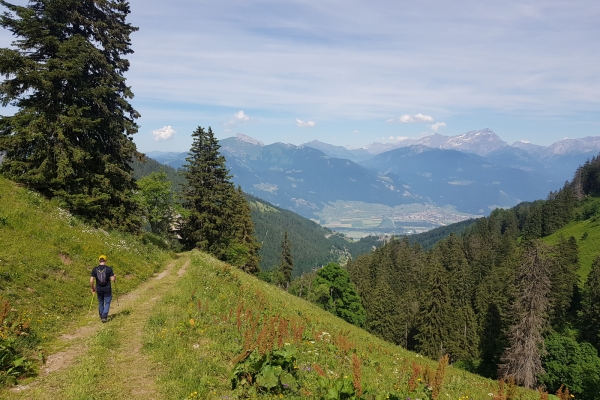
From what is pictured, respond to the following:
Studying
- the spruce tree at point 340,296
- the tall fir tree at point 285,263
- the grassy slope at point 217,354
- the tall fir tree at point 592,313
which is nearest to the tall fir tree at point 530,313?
the grassy slope at point 217,354

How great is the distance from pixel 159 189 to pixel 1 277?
81.8 feet

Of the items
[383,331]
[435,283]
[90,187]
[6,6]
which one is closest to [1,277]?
[90,187]

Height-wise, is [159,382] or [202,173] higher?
[202,173]

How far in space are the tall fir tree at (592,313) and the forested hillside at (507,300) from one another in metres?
0.18

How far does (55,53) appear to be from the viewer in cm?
2056

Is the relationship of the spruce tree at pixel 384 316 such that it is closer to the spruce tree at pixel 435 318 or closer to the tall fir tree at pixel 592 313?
the spruce tree at pixel 435 318

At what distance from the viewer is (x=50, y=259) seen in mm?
14891

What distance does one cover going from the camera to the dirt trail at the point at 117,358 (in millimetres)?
7137

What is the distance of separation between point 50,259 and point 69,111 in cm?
1017

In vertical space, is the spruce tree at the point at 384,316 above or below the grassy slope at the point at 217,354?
below

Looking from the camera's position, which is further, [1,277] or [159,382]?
[1,277]

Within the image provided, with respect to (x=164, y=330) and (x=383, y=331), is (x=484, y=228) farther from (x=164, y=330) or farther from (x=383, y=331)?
(x=164, y=330)

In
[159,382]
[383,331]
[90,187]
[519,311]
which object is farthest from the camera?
[383,331]

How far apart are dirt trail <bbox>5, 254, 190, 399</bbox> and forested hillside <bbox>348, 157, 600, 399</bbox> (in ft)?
118
